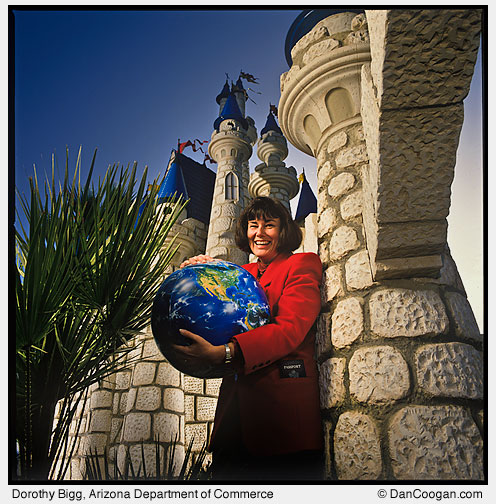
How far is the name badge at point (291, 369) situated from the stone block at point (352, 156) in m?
0.96

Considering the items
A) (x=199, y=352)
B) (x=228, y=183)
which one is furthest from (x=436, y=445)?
(x=228, y=183)

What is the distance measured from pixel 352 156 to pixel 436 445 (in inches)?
49.5

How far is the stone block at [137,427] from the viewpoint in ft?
7.73

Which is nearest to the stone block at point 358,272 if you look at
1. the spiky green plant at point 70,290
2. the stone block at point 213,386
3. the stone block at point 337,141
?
the stone block at point 337,141

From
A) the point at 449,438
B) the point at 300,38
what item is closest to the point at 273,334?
the point at 449,438

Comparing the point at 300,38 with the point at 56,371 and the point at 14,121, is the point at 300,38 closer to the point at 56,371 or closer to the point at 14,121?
the point at 14,121

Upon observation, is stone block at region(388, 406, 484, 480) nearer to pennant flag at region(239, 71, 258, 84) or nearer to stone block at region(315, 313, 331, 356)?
stone block at region(315, 313, 331, 356)

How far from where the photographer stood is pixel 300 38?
208 centimetres

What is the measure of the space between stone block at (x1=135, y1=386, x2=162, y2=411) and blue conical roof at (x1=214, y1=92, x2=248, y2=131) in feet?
6.16

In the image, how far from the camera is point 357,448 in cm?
143

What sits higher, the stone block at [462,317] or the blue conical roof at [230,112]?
the blue conical roof at [230,112]

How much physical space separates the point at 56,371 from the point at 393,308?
1.41 meters

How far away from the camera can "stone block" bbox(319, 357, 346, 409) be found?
61.1 inches

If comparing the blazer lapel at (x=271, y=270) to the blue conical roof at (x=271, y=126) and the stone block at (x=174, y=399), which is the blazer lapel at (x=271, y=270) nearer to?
the stone block at (x=174, y=399)
